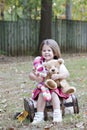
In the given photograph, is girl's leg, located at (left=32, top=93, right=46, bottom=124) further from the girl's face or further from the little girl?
the girl's face

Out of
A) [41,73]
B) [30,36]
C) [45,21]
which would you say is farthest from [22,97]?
[30,36]

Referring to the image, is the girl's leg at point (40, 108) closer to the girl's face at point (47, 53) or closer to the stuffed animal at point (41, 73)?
the stuffed animal at point (41, 73)

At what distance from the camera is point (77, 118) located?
461cm

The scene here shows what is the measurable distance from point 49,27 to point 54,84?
490 inches

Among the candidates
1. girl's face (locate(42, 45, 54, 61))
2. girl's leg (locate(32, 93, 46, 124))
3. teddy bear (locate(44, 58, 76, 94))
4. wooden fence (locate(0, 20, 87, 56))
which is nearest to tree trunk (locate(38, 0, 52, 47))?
wooden fence (locate(0, 20, 87, 56))

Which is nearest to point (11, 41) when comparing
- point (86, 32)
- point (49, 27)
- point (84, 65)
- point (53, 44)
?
point (49, 27)

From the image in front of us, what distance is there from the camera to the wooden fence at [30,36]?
57.2 feet

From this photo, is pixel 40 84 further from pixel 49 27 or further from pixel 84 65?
pixel 49 27

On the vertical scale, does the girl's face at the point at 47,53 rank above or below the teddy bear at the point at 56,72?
above

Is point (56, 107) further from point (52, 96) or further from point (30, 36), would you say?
point (30, 36)

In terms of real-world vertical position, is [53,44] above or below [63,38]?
above

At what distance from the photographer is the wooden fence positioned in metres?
17.4

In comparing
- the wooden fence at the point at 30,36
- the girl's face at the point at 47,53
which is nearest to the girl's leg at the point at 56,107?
the girl's face at the point at 47,53

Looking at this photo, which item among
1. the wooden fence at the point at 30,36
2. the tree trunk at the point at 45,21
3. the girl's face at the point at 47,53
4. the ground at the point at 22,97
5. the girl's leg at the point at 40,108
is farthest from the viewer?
the wooden fence at the point at 30,36
